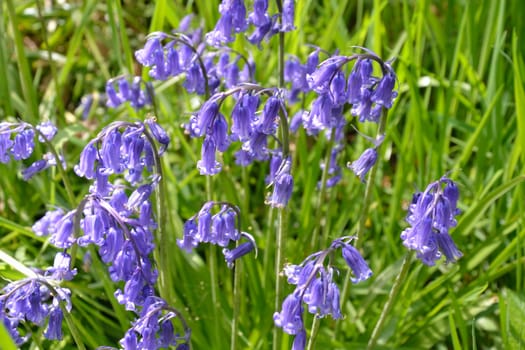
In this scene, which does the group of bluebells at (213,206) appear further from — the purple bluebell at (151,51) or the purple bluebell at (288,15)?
the purple bluebell at (151,51)

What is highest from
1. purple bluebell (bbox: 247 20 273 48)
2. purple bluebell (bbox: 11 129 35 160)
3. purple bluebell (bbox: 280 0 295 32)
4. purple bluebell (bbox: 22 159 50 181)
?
purple bluebell (bbox: 280 0 295 32)

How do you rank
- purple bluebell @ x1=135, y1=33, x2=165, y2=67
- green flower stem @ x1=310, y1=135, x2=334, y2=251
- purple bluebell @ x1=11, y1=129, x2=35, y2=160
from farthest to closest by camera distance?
1. green flower stem @ x1=310, y1=135, x2=334, y2=251
2. purple bluebell @ x1=135, y1=33, x2=165, y2=67
3. purple bluebell @ x1=11, y1=129, x2=35, y2=160

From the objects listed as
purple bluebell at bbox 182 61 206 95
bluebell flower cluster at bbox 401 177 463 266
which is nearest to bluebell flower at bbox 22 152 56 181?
purple bluebell at bbox 182 61 206 95

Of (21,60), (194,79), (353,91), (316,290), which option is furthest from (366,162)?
(21,60)

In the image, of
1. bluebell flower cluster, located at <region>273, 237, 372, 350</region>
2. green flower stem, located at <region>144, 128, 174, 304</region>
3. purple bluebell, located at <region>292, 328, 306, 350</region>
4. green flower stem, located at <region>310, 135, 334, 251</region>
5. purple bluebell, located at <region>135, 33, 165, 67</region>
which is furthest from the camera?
green flower stem, located at <region>310, 135, 334, 251</region>

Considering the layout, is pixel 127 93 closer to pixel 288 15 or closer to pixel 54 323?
pixel 288 15

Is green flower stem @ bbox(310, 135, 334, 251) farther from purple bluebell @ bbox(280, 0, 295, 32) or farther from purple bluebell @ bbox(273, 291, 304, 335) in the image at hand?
purple bluebell @ bbox(273, 291, 304, 335)

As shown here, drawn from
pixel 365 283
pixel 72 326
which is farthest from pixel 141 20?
pixel 72 326
